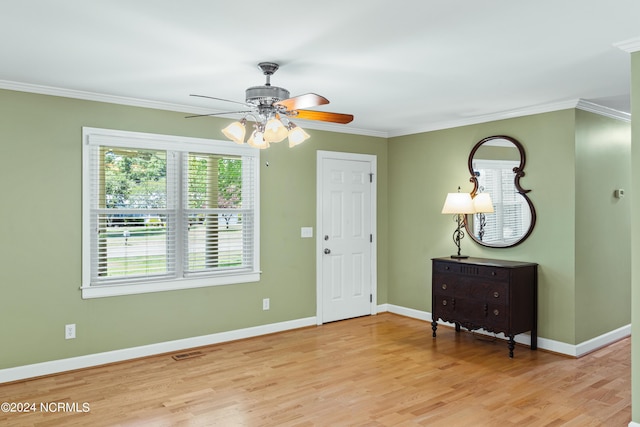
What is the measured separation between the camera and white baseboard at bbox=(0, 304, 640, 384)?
3.78 metres

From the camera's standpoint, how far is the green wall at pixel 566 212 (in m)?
4.38

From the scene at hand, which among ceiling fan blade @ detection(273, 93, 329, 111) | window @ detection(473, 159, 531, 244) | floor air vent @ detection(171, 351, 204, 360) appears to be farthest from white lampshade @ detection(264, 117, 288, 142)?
window @ detection(473, 159, 531, 244)

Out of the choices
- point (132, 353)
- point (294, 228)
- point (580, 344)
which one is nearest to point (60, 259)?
point (132, 353)

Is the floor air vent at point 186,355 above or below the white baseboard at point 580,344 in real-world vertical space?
below

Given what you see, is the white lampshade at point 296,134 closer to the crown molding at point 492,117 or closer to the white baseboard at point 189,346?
the white baseboard at point 189,346

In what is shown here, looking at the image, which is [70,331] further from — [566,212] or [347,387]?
[566,212]

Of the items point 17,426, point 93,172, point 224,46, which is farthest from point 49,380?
point 224,46

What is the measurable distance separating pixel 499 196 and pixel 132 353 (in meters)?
3.90

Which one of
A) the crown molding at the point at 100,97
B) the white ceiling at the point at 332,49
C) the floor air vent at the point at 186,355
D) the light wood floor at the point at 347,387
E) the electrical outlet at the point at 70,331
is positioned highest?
the white ceiling at the point at 332,49

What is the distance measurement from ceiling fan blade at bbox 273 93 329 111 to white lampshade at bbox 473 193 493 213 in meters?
2.59

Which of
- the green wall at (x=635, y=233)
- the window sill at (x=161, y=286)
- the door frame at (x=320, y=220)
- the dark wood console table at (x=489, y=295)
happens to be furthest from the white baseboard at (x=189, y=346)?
the green wall at (x=635, y=233)

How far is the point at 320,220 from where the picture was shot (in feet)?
18.2

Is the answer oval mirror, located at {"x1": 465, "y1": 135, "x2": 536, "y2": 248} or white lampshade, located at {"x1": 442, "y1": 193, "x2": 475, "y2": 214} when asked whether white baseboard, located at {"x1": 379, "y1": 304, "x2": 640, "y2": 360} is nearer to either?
oval mirror, located at {"x1": 465, "y1": 135, "x2": 536, "y2": 248}

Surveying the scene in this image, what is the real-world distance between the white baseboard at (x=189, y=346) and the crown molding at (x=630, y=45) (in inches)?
107
